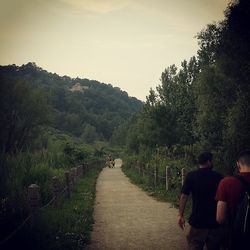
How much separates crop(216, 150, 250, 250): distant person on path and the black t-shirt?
0.65 meters

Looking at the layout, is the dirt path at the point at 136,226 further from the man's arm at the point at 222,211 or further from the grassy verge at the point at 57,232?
the man's arm at the point at 222,211

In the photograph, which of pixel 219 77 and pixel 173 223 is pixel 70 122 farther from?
pixel 173 223

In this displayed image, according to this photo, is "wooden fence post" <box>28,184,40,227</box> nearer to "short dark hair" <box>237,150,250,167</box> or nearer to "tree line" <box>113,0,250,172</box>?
"short dark hair" <box>237,150,250,167</box>

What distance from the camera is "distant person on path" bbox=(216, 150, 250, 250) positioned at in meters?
4.43

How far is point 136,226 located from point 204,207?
230 inches

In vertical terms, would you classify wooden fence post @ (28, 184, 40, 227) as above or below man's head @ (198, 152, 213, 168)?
below

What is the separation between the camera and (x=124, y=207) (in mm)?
15227

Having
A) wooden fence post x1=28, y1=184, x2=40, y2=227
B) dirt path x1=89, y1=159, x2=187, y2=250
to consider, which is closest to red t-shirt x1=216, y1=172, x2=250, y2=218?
dirt path x1=89, y1=159, x2=187, y2=250

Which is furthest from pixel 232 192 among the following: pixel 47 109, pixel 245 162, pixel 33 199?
pixel 47 109

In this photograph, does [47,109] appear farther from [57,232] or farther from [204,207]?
[204,207]

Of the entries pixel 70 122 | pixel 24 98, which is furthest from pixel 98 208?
pixel 70 122

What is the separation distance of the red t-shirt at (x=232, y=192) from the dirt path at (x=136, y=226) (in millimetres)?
4250

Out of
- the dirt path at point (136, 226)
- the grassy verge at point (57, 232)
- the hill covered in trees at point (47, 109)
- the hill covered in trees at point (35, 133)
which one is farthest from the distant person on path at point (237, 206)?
the hill covered in trees at point (47, 109)

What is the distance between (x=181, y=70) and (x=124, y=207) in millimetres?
41721
